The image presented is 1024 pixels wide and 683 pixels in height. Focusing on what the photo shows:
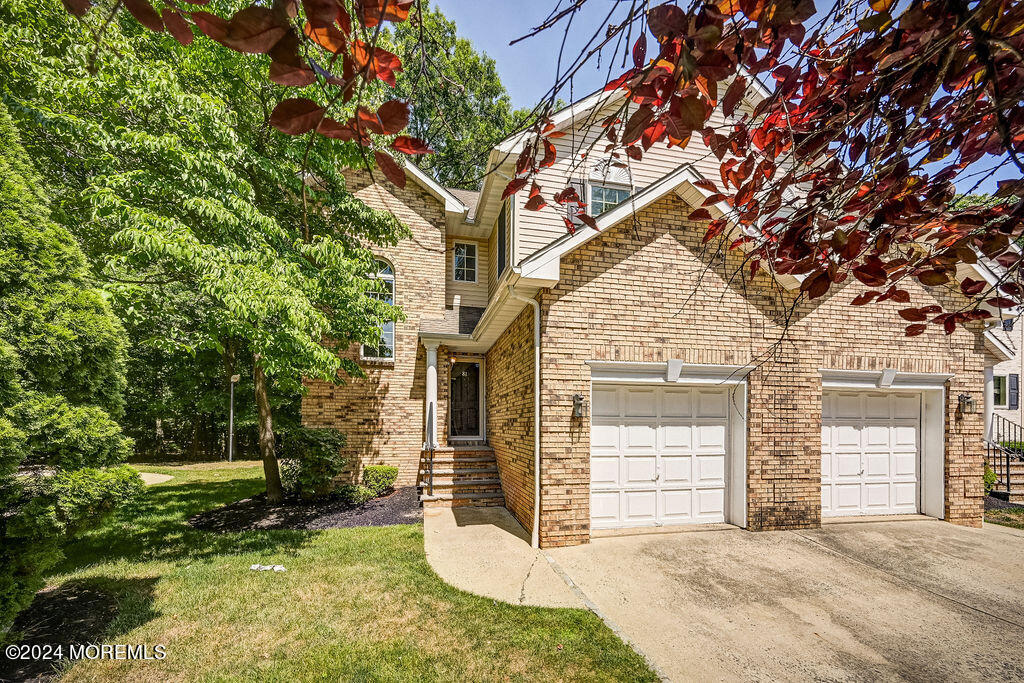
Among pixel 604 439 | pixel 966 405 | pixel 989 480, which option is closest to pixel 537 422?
pixel 604 439

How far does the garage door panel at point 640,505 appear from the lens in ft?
22.7

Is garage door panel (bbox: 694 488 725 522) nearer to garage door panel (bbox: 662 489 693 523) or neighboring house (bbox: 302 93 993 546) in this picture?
neighboring house (bbox: 302 93 993 546)

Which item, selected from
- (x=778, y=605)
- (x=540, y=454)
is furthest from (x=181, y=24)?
(x=778, y=605)

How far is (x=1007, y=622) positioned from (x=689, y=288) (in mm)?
4891

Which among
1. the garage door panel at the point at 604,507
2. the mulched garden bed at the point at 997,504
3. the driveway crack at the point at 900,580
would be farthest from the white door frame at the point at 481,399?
the mulched garden bed at the point at 997,504

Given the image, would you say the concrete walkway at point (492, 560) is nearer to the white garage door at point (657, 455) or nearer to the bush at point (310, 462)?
the white garage door at point (657, 455)

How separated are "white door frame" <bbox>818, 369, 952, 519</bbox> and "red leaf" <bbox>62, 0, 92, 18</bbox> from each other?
8870 millimetres

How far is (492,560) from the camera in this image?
19.4 ft

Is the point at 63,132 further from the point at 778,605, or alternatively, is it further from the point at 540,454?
the point at 778,605

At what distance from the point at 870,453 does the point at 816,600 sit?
429cm

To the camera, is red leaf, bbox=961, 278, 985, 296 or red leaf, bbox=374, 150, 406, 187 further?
red leaf, bbox=961, 278, 985, 296

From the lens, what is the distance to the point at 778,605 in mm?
4613

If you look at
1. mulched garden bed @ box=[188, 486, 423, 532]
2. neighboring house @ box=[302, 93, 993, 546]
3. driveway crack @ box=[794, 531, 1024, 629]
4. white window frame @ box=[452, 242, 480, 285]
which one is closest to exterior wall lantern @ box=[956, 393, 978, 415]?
neighboring house @ box=[302, 93, 993, 546]

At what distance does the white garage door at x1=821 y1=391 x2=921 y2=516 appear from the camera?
7512 mm
